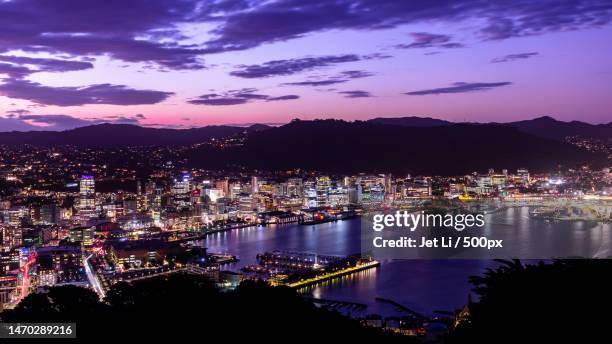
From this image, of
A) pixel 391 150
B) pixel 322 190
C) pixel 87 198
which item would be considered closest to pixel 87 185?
pixel 87 198

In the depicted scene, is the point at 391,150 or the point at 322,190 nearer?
the point at 322,190

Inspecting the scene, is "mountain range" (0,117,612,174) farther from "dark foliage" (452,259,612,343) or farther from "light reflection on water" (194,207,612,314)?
"dark foliage" (452,259,612,343)

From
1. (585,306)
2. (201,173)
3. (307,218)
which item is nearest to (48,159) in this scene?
(201,173)

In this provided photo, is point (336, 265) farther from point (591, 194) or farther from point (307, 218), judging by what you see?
point (591, 194)

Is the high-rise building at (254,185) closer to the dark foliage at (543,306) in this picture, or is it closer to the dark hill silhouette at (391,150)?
the dark hill silhouette at (391,150)

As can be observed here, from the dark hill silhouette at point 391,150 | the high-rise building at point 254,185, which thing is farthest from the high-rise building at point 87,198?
the dark hill silhouette at point 391,150

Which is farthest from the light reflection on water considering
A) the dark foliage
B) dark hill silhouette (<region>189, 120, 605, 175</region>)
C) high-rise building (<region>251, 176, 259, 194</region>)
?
dark hill silhouette (<region>189, 120, 605, 175</region>)

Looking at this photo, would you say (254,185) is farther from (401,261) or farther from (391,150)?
(401,261)
